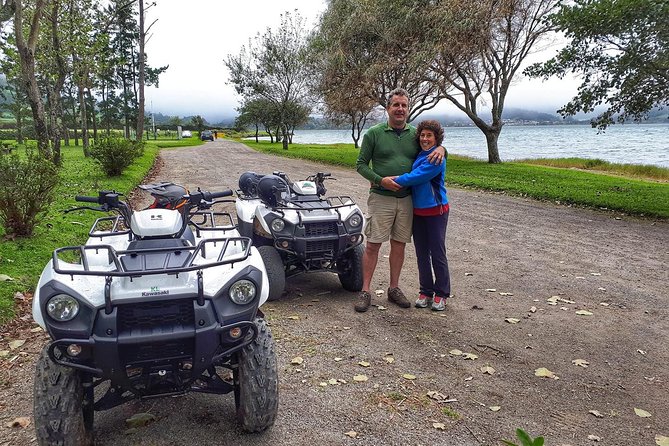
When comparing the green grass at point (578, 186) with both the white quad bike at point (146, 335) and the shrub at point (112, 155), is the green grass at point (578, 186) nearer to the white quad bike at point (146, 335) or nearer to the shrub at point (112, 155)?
the shrub at point (112, 155)

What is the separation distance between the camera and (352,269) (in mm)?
5723

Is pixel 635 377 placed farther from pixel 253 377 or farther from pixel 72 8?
pixel 72 8

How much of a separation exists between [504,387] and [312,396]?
4.71 feet

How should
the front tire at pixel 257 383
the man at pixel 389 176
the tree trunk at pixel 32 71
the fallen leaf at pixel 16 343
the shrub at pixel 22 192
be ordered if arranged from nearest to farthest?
the front tire at pixel 257 383, the fallen leaf at pixel 16 343, the man at pixel 389 176, the shrub at pixel 22 192, the tree trunk at pixel 32 71

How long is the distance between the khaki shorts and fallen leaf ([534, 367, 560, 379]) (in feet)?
6.01

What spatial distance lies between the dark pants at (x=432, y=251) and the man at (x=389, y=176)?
14cm

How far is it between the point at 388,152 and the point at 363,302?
158 centimetres

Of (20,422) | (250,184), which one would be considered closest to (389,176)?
(250,184)

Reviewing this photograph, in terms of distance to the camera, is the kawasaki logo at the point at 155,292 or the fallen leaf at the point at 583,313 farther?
the fallen leaf at the point at 583,313

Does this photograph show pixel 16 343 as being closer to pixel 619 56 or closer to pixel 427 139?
pixel 427 139

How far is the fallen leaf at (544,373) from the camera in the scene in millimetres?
3878

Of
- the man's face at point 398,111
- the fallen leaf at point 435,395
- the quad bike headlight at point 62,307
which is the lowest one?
the fallen leaf at point 435,395

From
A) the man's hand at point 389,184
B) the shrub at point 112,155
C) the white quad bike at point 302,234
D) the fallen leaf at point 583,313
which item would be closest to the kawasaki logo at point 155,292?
the white quad bike at point 302,234

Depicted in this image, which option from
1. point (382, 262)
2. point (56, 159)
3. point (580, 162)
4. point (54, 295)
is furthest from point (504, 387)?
point (580, 162)
